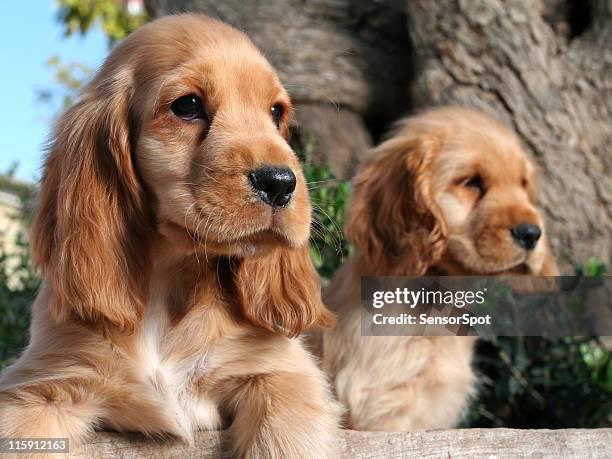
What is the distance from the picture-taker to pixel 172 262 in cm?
266

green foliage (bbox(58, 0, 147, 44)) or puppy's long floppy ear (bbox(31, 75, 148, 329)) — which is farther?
green foliage (bbox(58, 0, 147, 44))

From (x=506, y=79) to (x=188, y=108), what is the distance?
3.46 meters

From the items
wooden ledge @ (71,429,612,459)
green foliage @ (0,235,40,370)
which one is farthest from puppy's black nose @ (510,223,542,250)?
green foliage @ (0,235,40,370)

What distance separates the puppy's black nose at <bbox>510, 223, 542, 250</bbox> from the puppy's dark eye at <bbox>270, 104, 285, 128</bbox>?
136cm

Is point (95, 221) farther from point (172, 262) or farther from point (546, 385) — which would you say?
point (546, 385)

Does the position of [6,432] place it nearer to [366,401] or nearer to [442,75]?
[366,401]

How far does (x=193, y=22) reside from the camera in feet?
8.97

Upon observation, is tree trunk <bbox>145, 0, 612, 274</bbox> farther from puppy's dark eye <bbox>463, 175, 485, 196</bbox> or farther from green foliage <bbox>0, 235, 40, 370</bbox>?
green foliage <bbox>0, 235, 40, 370</bbox>

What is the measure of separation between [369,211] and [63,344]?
1.78m

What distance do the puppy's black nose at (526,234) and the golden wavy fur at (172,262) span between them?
1.27m

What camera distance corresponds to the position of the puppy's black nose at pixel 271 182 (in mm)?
2314

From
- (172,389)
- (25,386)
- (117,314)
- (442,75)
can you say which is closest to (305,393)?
(172,389)

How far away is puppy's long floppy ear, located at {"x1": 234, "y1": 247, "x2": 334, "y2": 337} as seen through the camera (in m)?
2.69

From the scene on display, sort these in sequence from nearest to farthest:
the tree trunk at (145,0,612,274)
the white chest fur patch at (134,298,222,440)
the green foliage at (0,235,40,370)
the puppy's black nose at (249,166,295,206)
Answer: the puppy's black nose at (249,166,295,206) < the white chest fur patch at (134,298,222,440) < the green foliage at (0,235,40,370) < the tree trunk at (145,0,612,274)
